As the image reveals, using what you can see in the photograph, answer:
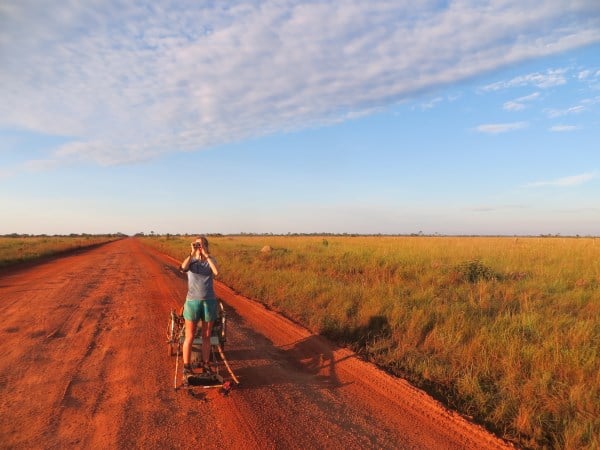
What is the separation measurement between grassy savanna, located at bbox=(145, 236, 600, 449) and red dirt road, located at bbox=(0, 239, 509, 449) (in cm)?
52

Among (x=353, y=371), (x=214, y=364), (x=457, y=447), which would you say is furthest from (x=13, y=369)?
(x=457, y=447)

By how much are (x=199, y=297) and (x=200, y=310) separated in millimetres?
172

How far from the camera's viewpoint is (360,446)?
13.1ft

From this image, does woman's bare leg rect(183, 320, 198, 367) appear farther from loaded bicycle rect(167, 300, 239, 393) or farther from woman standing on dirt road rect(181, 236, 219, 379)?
loaded bicycle rect(167, 300, 239, 393)

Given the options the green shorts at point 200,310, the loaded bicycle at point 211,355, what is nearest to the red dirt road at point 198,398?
the loaded bicycle at point 211,355

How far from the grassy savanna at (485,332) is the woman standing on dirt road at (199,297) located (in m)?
2.70

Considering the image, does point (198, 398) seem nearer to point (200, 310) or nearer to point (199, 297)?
point (200, 310)

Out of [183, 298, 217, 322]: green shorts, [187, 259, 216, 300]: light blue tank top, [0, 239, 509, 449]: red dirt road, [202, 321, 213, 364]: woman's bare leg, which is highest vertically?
[187, 259, 216, 300]: light blue tank top

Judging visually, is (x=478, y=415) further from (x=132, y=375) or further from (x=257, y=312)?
(x=257, y=312)

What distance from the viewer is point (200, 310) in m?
5.49

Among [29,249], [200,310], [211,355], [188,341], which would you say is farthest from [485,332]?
[29,249]

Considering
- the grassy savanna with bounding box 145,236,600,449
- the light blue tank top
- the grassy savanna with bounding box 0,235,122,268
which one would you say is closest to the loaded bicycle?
the light blue tank top

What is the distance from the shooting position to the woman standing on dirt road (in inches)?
214

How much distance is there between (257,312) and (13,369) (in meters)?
5.16
